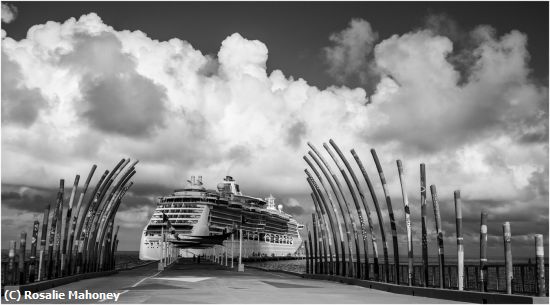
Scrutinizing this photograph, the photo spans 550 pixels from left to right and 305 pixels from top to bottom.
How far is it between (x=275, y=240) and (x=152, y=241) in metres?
39.5

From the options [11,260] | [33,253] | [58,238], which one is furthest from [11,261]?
[58,238]

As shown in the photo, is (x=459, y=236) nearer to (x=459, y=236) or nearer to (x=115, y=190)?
(x=459, y=236)

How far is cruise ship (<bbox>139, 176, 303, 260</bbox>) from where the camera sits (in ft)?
347

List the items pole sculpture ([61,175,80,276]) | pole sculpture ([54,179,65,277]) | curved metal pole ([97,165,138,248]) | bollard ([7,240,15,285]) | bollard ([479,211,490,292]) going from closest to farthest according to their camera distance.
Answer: bollard ([479,211,490,292]) → bollard ([7,240,15,285]) → pole sculpture ([54,179,65,277]) → pole sculpture ([61,175,80,276]) → curved metal pole ([97,165,138,248])

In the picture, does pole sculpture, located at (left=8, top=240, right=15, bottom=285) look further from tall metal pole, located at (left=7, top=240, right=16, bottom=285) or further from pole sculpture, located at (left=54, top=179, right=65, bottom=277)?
pole sculpture, located at (left=54, top=179, right=65, bottom=277)

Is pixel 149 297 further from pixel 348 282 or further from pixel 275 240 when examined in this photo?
pixel 275 240

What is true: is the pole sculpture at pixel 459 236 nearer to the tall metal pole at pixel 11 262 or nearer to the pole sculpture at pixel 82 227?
the tall metal pole at pixel 11 262

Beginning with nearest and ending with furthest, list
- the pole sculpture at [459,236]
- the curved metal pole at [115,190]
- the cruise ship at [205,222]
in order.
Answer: the pole sculpture at [459,236], the curved metal pole at [115,190], the cruise ship at [205,222]

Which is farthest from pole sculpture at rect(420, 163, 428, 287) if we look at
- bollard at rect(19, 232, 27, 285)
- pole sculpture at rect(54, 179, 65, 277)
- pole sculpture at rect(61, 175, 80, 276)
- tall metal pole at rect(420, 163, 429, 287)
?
pole sculpture at rect(61, 175, 80, 276)

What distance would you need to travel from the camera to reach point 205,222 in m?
107

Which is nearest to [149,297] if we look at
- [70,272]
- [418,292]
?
[418,292]

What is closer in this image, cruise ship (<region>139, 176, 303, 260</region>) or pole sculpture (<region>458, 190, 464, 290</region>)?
pole sculpture (<region>458, 190, 464, 290</region>)

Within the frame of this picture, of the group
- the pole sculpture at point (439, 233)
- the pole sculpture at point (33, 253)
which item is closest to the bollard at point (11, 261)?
the pole sculpture at point (33, 253)

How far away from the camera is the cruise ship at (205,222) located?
106 metres
